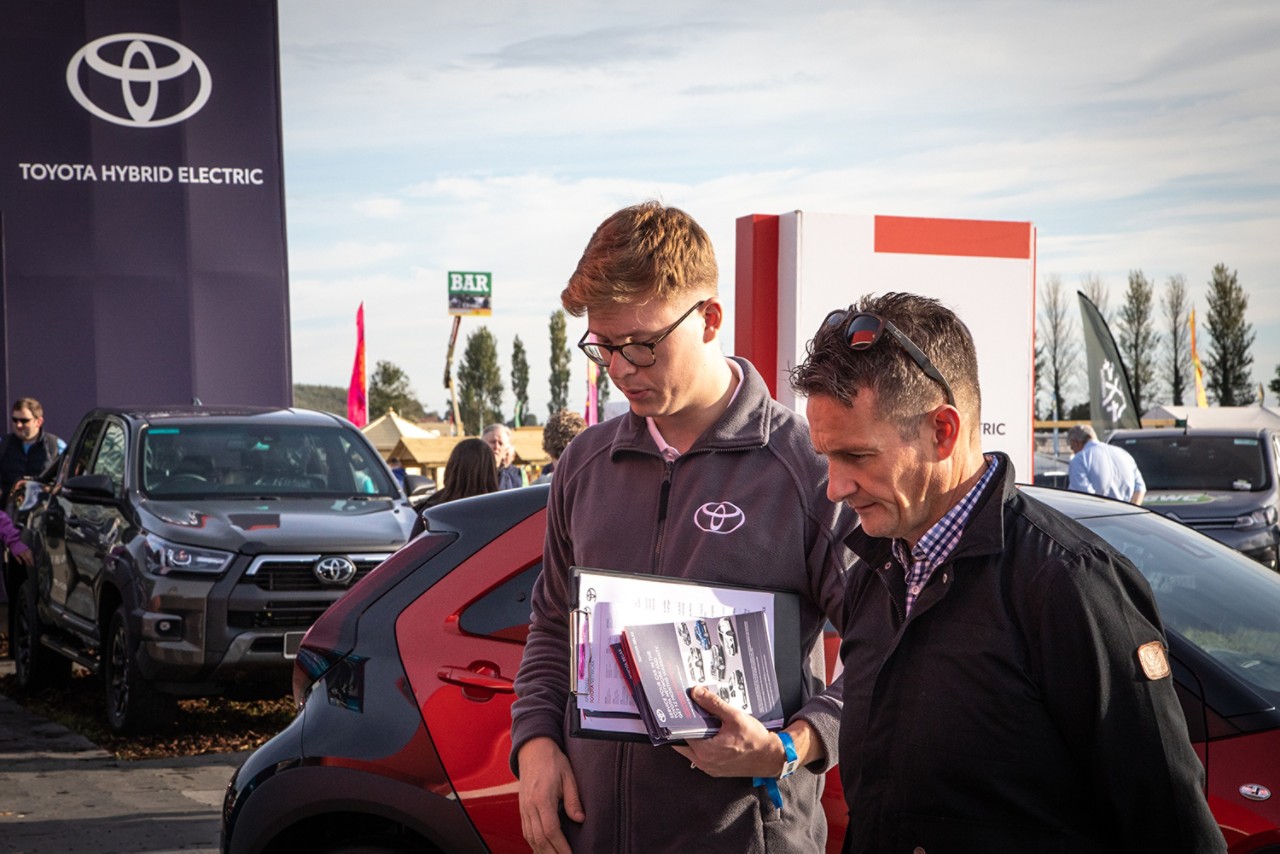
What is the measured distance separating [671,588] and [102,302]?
40.0 feet

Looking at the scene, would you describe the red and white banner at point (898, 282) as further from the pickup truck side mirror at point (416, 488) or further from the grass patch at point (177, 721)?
the grass patch at point (177, 721)

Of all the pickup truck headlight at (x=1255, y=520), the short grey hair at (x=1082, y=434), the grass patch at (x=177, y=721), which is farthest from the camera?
the pickup truck headlight at (x=1255, y=520)

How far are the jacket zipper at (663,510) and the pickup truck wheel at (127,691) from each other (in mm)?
6517

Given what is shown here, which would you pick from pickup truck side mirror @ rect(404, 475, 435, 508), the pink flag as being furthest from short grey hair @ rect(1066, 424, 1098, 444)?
the pink flag

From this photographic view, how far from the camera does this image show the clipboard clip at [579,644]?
2.31m

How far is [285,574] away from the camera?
834 centimetres

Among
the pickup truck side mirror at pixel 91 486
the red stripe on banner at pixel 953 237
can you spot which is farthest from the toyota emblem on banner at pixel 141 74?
the red stripe on banner at pixel 953 237

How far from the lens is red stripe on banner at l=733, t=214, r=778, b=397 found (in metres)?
5.92

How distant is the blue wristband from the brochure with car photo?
0.07 metres

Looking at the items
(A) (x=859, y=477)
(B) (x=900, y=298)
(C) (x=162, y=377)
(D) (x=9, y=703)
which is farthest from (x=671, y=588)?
(C) (x=162, y=377)

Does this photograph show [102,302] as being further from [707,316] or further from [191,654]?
[707,316]

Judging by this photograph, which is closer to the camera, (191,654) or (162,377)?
(191,654)

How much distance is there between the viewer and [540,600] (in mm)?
2816

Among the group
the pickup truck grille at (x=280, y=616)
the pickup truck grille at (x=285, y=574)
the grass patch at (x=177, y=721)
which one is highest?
the pickup truck grille at (x=285, y=574)
